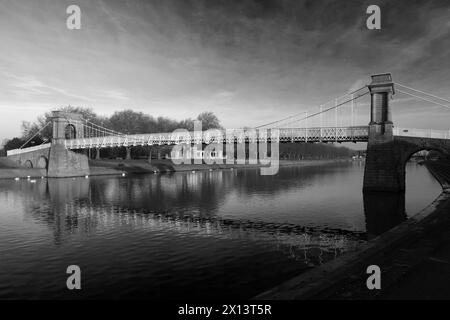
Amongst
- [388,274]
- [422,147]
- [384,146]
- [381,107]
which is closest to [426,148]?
[422,147]

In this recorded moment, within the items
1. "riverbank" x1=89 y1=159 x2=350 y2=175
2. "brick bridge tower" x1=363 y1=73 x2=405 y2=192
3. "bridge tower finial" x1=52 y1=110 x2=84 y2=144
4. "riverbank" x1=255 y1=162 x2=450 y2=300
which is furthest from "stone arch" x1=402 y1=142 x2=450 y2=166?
"bridge tower finial" x1=52 y1=110 x2=84 y2=144

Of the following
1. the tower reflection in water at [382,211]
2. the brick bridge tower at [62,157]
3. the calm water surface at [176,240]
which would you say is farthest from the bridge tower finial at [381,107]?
the brick bridge tower at [62,157]

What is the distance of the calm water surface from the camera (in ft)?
39.7

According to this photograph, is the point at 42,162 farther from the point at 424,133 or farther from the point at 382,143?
the point at 424,133

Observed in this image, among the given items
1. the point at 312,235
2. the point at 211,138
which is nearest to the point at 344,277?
the point at 312,235

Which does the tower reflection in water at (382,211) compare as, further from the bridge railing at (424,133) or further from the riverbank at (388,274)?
the bridge railing at (424,133)

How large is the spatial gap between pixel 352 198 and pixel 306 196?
480 cm

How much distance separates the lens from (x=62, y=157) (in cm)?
6594

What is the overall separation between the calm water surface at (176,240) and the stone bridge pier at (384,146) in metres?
4.07

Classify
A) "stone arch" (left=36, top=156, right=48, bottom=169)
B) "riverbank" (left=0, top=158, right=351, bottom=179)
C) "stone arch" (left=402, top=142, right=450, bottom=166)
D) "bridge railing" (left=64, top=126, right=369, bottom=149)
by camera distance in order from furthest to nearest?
"stone arch" (left=36, top=156, right=48, bottom=169) → "riverbank" (left=0, top=158, right=351, bottom=179) → "bridge railing" (left=64, top=126, right=369, bottom=149) → "stone arch" (left=402, top=142, right=450, bottom=166)

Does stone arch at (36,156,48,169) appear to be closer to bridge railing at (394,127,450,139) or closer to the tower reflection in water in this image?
the tower reflection in water

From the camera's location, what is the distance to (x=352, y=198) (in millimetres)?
35531

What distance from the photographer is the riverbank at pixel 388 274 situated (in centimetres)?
888

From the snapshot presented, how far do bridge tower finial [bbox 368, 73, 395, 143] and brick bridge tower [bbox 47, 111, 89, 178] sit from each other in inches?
2176
